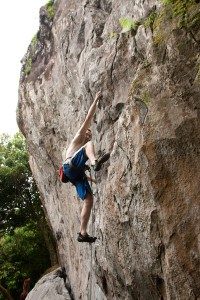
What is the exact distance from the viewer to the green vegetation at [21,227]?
21547 millimetres

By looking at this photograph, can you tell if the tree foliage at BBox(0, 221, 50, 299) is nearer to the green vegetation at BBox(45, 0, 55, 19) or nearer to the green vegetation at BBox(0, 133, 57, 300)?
the green vegetation at BBox(0, 133, 57, 300)

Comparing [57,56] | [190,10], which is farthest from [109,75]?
[57,56]

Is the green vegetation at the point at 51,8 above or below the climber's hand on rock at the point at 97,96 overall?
above

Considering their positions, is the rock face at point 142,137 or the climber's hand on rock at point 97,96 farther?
the climber's hand on rock at point 97,96

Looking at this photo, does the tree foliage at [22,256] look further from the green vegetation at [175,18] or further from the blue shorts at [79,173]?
the green vegetation at [175,18]

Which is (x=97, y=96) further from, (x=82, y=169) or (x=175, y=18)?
(x=175, y=18)

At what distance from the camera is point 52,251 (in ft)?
65.9

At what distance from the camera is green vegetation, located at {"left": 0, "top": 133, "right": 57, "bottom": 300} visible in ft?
70.7

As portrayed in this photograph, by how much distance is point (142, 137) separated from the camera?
5.88 metres

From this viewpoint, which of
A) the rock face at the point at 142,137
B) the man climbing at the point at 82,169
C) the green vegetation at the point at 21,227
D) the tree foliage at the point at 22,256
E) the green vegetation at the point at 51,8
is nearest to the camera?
the rock face at the point at 142,137

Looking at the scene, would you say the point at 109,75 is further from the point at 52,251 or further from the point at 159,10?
the point at 52,251

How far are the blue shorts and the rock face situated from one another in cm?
49

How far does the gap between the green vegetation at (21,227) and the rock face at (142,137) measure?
40.0 ft

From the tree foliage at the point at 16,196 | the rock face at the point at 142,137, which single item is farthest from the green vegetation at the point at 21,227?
the rock face at the point at 142,137
